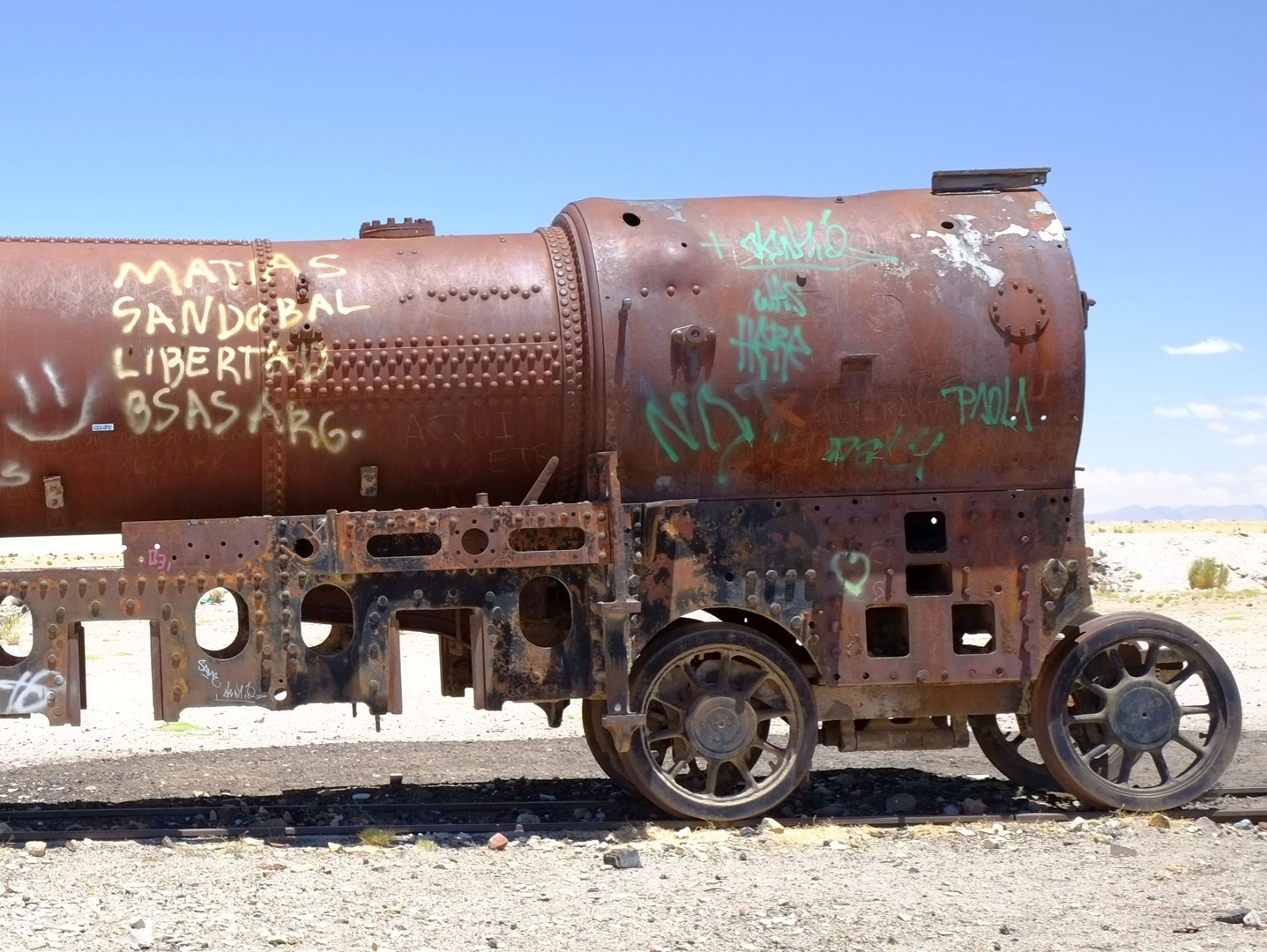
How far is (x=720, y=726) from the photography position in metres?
7.25

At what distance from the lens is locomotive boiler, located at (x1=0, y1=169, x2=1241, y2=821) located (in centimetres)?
689

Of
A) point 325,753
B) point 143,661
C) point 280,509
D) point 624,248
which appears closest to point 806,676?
point 624,248

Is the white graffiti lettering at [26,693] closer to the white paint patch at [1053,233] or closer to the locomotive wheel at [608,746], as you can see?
the locomotive wheel at [608,746]

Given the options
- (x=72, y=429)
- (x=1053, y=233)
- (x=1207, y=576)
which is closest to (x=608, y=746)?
(x=72, y=429)

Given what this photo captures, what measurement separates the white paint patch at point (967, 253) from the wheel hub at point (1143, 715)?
243 cm

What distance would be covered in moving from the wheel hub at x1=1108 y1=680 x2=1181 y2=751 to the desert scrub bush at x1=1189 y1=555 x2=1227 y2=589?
69.1ft

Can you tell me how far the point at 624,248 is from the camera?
23.9 ft

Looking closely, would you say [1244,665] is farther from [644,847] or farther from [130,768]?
[130,768]

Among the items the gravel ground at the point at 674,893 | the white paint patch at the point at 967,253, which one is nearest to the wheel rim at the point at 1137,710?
the gravel ground at the point at 674,893

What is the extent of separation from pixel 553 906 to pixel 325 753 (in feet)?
15.2

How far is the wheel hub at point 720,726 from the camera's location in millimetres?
7230

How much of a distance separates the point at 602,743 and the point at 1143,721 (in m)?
3.08

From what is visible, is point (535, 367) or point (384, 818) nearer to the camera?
point (535, 367)

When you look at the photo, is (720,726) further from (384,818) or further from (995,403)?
(995,403)
